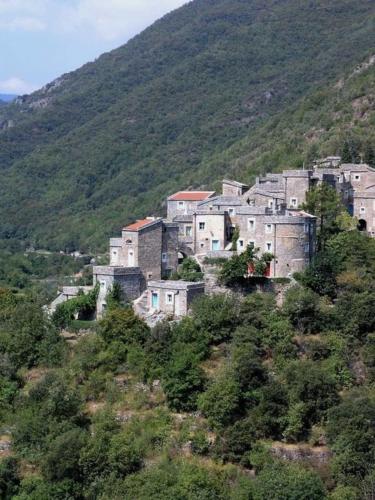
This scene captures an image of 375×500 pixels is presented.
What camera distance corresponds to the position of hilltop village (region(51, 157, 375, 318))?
47.2 metres

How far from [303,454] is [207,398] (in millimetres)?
4770

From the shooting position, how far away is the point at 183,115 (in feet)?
484

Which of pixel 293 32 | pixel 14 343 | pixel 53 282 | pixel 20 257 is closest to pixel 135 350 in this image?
pixel 14 343

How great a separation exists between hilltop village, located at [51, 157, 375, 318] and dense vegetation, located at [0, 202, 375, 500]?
1278 mm

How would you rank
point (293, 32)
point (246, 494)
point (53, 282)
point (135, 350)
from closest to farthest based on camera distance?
point (246, 494), point (135, 350), point (53, 282), point (293, 32)

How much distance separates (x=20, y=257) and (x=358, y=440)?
75714 mm

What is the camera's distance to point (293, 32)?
525ft

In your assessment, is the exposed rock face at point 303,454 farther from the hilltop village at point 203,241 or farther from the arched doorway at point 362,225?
the arched doorway at point 362,225

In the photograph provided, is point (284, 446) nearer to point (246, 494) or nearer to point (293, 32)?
point (246, 494)

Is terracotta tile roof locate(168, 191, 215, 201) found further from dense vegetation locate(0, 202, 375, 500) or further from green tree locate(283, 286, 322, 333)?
green tree locate(283, 286, 322, 333)

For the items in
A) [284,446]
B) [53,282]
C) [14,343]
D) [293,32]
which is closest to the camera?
[284,446]

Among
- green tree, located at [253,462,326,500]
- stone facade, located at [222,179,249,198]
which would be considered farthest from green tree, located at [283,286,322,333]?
stone facade, located at [222,179,249,198]

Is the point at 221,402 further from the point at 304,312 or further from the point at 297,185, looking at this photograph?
the point at 297,185

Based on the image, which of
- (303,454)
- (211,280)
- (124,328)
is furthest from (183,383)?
(211,280)
